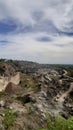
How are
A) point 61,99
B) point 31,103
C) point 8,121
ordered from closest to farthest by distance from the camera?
1. point 8,121
2. point 31,103
3. point 61,99

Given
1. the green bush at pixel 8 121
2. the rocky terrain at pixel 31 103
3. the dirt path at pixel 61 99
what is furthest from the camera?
the dirt path at pixel 61 99

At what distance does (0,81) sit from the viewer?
176 ft

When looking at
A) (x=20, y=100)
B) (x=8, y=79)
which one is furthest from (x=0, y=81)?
(x=20, y=100)

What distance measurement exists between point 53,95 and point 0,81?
1167cm

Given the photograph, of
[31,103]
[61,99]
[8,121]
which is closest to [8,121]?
[8,121]

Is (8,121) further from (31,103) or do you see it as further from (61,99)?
(61,99)

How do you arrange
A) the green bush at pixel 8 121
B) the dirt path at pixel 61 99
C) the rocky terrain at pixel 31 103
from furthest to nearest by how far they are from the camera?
the dirt path at pixel 61 99, the rocky terrain at pixel 31 103, the green bush at pixel 8 121

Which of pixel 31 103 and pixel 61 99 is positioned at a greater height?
pixel 31 103

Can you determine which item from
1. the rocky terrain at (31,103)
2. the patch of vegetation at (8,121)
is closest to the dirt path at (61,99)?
the rocky terrain at (31,103)

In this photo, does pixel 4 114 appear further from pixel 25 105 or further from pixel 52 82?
pixel 52 82

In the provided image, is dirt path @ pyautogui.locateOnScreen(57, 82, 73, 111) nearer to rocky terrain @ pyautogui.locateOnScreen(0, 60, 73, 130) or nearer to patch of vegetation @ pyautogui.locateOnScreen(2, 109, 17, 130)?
rocky terrain @ pyautogui.locateOnScreen(0, 60, 73, 130)

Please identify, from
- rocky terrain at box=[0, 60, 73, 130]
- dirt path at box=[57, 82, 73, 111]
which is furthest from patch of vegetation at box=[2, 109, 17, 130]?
dirt path at box=[57, 82, 73, 111]

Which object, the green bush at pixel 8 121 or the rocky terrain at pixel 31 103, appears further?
the rocky terrain at pixel 31 103

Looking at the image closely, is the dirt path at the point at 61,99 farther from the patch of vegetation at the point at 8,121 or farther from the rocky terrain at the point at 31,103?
the patch of vegetation at the point at 8,121
